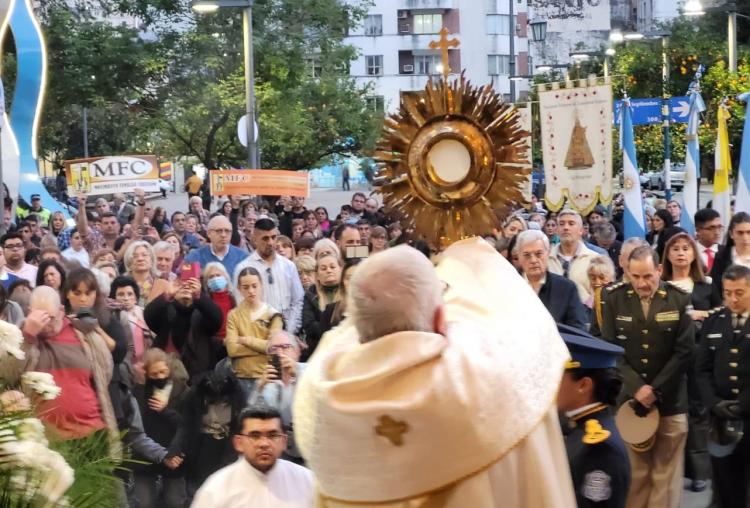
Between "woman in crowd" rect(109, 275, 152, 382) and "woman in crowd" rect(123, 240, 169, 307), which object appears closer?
"woman in crowd" rect(109, 275, 152, 382)

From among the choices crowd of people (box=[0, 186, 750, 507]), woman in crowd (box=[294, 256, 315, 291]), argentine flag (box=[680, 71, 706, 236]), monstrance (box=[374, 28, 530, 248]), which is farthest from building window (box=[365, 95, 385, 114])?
monstrance (box=[374, 28, 530, 248])

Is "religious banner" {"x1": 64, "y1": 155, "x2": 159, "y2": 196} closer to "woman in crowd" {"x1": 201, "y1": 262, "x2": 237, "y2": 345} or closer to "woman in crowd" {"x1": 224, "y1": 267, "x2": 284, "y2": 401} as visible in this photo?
"woman in crowd" {"x1": 201, "y1": 262, "x2": 237, "y2": 345}

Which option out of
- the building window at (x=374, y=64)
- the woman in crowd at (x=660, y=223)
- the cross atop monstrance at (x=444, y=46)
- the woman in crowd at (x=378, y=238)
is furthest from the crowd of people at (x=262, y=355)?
the building window at (x=374, y=64)

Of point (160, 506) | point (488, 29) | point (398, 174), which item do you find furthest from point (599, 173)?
point (488, 29)

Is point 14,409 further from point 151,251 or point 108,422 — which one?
point 151,251

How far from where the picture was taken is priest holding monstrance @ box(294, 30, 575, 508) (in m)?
3.44

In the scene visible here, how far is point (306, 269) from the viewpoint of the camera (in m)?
12.7

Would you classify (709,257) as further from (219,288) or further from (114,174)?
(114,174)

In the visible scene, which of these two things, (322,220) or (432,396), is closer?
(432,396)

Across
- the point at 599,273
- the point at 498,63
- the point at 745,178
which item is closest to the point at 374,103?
the point at 745,178

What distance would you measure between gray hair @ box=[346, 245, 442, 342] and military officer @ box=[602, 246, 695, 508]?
206 inches

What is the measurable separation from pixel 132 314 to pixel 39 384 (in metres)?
6.80

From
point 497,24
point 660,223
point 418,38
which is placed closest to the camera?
point 660,223

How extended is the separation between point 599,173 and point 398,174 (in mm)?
12888
